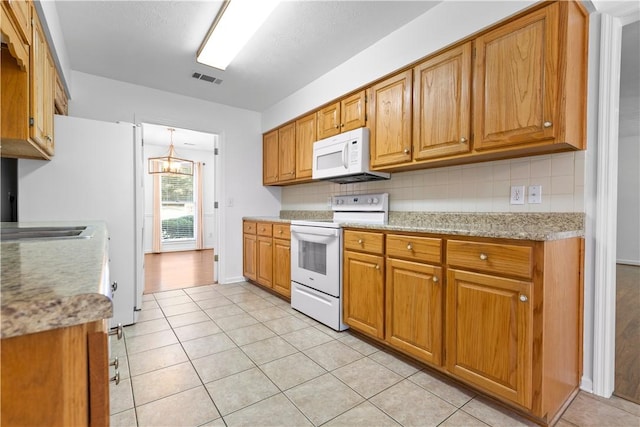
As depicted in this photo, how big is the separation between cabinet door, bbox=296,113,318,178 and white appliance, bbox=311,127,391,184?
19cm

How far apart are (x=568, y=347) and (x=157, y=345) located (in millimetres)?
2619

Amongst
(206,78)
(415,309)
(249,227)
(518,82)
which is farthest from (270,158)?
(518,82)

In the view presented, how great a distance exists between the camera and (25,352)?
0.42m

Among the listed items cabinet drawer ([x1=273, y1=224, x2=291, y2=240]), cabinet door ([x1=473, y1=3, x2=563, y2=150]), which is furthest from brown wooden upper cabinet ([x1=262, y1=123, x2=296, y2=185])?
cabinet door ([x1=473, y1=3, x2=563, y2=150])

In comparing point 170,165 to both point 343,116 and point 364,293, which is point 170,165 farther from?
point 364,293

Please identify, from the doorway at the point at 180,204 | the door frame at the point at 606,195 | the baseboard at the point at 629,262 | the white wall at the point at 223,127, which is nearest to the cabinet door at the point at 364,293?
the door frame at the point at 606,195

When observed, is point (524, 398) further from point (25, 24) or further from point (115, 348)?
point (25, 24)

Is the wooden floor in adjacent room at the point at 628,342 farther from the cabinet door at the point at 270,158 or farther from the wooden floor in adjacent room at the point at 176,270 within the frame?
the wooden floor in adjacent room at the point at 176,270

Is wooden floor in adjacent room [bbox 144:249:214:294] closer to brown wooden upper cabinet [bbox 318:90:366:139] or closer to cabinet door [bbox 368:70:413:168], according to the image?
brown wooden upper cabinet [bbox 318:90:366:139]

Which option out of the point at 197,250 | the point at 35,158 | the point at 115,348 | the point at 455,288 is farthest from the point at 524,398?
the point at 197,250

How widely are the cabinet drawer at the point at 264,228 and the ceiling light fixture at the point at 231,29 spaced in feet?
5.63

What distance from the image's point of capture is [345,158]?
2764 mm

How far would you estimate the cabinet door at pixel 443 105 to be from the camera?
197 centimetres

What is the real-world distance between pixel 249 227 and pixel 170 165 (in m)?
2.97
